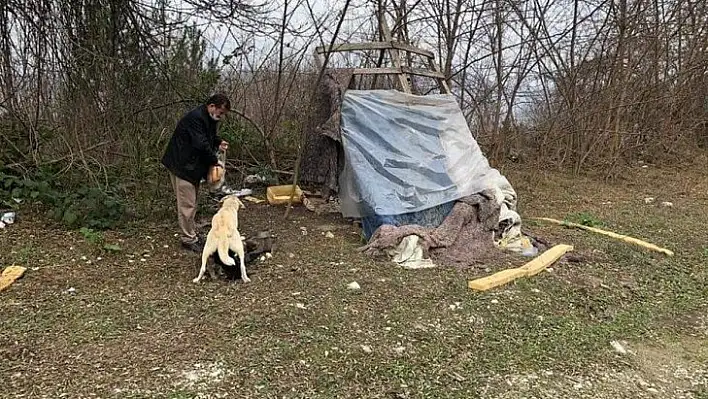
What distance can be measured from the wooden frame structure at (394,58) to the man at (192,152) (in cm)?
199

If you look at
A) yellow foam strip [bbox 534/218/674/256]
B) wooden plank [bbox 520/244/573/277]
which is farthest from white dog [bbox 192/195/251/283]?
yellow foam strip [bbox 534/218/674/256]

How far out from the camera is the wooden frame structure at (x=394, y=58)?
21.0 feet

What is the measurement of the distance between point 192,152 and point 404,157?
209 cm

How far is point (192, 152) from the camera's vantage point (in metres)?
4.77

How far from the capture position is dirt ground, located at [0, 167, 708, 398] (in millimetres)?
2896

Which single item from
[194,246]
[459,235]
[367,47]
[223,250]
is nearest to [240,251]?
[223,250]

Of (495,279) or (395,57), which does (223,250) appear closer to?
(495,279)

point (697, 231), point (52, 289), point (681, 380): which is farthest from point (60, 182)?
point (697, 231)

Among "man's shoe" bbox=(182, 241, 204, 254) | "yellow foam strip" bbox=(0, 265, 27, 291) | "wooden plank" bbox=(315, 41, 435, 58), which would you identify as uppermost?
"wooden plank" bbox=(315, 41, 435, 58)

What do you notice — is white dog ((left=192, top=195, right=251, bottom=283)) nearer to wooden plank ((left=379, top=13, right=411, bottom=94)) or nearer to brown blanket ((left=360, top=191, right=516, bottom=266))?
brown blanket ((left=360, top=191, right=516, bottom=266))

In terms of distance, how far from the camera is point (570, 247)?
17.3ft

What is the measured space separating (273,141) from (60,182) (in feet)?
8.82

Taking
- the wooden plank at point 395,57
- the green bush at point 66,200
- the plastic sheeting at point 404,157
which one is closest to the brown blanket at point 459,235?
the plastic sheeting at point 404,157

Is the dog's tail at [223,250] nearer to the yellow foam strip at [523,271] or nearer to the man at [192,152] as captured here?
the man at [192,152]
